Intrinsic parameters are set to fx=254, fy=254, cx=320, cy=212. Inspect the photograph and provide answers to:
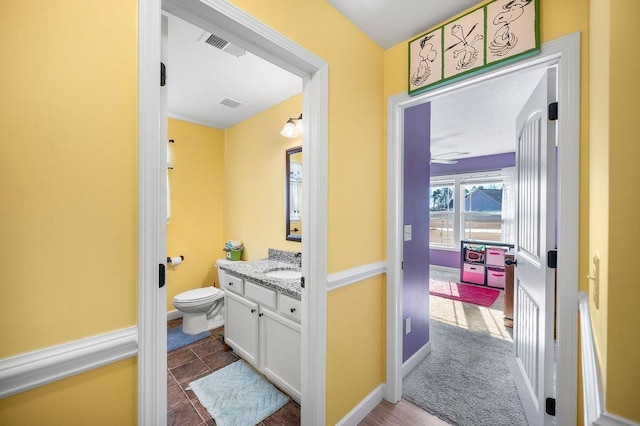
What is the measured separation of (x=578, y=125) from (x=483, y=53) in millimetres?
637

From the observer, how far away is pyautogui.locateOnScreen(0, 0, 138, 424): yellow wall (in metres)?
0.66

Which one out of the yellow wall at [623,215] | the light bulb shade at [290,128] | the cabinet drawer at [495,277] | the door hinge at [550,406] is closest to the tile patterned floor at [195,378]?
the door hinge at [550,406]

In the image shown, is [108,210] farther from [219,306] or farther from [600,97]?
[219,306]

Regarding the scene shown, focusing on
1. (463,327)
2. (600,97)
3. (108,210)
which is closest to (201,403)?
Result: (108,210)

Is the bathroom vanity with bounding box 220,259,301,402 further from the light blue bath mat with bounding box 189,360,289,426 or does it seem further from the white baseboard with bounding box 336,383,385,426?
the white baseboard with bounding box 336,383,385,426

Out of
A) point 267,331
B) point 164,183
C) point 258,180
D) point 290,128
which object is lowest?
point 267,331

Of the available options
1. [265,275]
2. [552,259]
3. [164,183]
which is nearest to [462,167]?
[552,259]

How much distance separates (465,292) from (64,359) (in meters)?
5.34

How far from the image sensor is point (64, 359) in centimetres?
71

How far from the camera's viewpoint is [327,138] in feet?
4.91

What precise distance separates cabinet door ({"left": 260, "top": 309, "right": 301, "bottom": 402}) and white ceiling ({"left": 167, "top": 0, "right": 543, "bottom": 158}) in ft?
6.50

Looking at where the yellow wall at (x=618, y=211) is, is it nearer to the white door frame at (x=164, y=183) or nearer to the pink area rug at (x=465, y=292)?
the white door frame at (x=164, y=183)

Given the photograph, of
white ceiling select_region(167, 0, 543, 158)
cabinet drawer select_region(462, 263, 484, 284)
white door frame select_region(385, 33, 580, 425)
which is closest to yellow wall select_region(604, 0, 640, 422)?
white door frame select_region(385, 33, 580, 425)

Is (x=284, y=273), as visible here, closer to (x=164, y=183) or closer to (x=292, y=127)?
(x=292, y=127)
